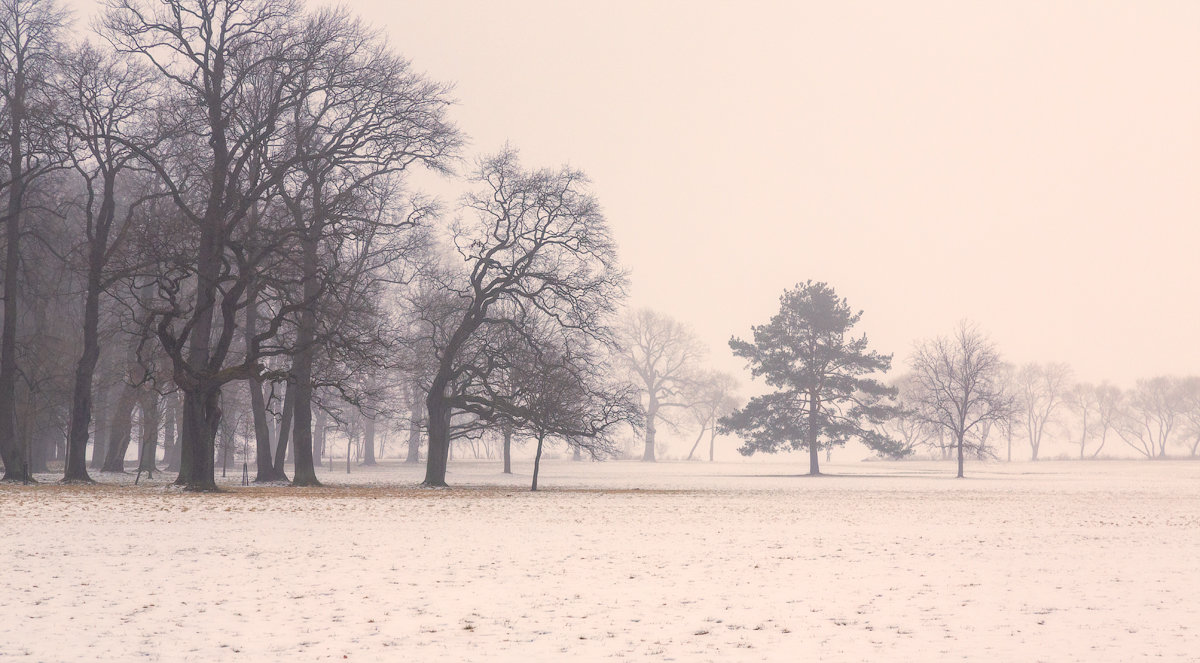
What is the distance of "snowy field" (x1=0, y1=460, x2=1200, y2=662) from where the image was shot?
10.5 meters

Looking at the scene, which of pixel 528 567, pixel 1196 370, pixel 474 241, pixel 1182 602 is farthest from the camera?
pixel 1196 370

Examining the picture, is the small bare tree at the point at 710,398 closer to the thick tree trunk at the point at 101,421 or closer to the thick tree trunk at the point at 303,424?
the thick tree trunk at the point at 101,421

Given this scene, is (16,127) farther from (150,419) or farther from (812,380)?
Answer: (812,380)

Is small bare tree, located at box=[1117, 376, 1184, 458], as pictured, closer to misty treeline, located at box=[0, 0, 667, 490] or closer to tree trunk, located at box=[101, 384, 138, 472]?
misty treeline, located at box=[0, 0, 667, 490]

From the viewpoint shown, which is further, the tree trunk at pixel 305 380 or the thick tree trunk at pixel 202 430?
the tree trunk at pixel 305 380

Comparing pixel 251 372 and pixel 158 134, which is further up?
pixel 158 134

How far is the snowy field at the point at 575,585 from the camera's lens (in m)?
10.5

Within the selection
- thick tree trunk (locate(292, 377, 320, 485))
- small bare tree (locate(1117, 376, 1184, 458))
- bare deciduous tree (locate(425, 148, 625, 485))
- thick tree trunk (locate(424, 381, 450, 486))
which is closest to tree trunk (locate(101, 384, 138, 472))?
thick tree trunk (locate(292, 377, 320, 485))

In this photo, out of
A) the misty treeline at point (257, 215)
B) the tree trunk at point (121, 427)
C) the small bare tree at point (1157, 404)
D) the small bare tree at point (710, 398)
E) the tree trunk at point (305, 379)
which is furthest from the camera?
the small bare tree at point (1157, 404)

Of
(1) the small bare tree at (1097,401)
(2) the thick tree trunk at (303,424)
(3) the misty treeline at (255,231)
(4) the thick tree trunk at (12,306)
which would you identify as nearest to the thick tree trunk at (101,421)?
(3) the misty treeline at (255,231)

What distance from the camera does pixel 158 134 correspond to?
32281 mm

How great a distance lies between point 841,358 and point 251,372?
47004mm

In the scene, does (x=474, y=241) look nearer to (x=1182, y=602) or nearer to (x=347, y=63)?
(x=347, y=63)

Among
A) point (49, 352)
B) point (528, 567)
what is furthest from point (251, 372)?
point (528, 567)
